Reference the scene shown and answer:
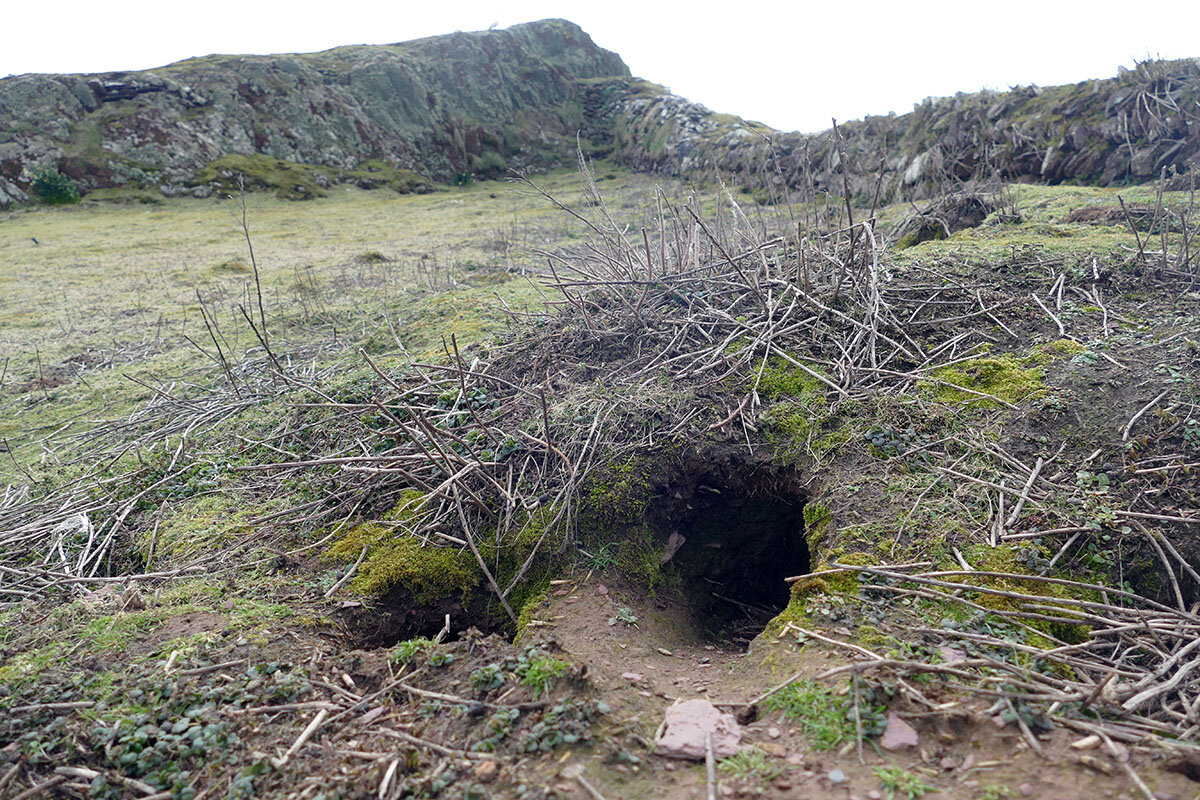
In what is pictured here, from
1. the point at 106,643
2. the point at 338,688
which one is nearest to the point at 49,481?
the point at 106,643

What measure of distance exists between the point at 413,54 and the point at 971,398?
81.5 ft

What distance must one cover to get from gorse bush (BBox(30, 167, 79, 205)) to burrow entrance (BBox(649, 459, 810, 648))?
18466 millimetres

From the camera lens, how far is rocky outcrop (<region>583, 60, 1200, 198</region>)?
22.9 ft

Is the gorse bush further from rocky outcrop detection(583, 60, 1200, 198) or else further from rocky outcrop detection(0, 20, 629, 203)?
rocky outcrop detection(583, 60, 1200, 198)

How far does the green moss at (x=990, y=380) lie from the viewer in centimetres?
306

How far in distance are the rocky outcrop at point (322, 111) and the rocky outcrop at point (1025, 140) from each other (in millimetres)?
11637

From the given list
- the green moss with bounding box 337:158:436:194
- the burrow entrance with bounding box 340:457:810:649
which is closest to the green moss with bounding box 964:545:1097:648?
the burrow entrance with bounding box 340:457:810:649

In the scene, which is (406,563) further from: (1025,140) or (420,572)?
(1025,140)

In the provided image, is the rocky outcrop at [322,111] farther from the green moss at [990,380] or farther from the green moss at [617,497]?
the green moss at [990,380]

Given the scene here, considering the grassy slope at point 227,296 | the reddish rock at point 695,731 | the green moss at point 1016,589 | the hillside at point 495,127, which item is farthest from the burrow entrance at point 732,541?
the hillside at point 495,127

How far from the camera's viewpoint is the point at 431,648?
2291 mm

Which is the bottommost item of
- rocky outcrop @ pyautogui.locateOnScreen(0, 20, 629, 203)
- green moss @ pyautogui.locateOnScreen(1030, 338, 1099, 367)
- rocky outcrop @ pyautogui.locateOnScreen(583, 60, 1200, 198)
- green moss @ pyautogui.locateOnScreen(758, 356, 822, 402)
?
green moss @ pyautogui.locateOnScreen(758, 356, 822, 402)

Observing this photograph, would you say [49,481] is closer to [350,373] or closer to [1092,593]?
[350,373]

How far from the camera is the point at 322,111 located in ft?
65.4
